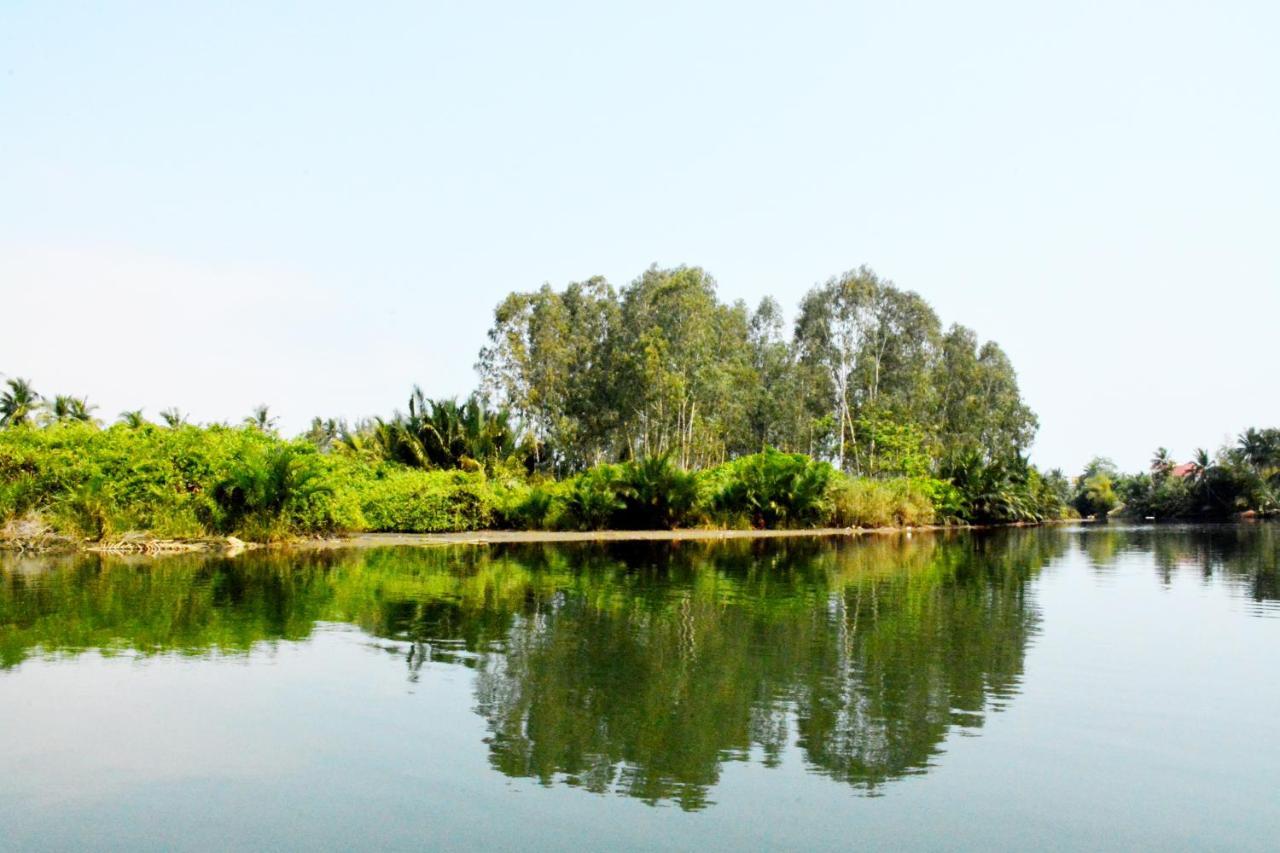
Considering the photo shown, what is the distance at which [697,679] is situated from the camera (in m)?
7.15

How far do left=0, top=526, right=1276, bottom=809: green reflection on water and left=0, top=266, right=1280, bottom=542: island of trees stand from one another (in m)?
3.16

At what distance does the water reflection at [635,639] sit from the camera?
544 cm

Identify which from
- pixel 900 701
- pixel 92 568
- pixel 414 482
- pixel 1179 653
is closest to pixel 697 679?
pixel 900 701

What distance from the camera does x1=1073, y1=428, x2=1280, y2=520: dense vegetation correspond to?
6594cm

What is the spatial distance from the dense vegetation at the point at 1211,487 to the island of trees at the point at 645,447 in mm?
191

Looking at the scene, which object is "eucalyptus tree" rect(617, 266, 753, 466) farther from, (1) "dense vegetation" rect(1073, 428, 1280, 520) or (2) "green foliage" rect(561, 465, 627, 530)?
(1) "dense vegetation" rect(1073, 428, 1280, 520)

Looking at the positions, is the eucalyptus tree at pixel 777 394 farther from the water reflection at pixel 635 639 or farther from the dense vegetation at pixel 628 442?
the water reflection at pixel 635 639

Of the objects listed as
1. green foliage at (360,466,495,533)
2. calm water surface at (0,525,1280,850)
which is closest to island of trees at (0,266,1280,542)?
green foliage at (360,466,495,533)

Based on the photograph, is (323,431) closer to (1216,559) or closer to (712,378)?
(712,378)

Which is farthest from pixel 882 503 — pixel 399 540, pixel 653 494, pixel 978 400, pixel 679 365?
pixel 978 400

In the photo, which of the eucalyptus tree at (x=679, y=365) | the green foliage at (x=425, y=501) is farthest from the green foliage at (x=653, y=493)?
the eucalyptus tree at (x=679, y=365)

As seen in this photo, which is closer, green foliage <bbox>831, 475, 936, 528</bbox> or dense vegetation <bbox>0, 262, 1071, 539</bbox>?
dense vegetation <bbox>0, 262, 1071, 539</bbox>

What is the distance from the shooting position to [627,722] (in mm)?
5855

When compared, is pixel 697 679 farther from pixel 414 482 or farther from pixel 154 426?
pixel 414 482
